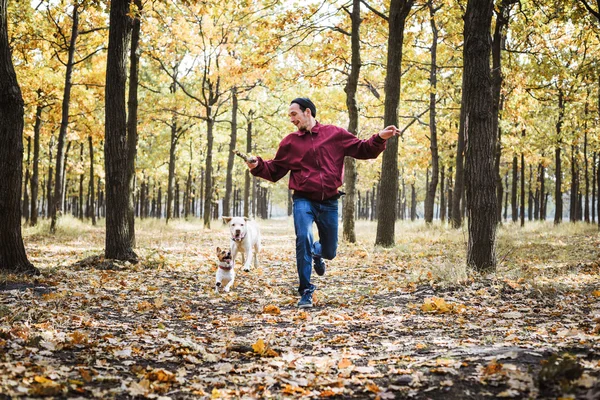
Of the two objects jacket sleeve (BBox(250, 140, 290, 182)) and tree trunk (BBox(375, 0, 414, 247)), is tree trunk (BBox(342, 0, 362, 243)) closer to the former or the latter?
tree trunk (BBox(375, 0, 414, 247))

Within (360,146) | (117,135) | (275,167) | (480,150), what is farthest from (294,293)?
(117,135)

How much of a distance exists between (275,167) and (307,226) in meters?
0.92

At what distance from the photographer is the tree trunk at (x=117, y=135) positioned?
31.0 feet

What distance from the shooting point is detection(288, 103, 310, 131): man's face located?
600 centimetres

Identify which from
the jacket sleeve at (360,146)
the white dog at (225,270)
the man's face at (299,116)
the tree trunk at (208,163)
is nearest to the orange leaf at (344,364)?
the jacket sleeve at (360,146)

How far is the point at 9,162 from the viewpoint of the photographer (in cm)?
735

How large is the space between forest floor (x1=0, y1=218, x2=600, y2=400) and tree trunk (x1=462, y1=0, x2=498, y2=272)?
58 cm

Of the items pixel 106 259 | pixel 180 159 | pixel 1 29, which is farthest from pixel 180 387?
pixel 180 159

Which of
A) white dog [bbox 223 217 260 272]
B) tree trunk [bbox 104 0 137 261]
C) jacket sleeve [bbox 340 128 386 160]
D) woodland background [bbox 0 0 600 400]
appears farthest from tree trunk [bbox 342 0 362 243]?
jacket sleeve [bbox 340 128 386 160]

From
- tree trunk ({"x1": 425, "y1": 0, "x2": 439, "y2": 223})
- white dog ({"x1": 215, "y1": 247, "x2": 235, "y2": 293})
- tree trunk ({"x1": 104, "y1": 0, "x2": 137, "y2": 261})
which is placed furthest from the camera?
tree trunk ({"x1": 425, "y1": 0, "x2": 439, "y2": 223})

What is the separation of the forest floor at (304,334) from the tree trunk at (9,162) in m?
0.59

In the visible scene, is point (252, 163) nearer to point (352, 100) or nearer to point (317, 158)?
point (317, 158)

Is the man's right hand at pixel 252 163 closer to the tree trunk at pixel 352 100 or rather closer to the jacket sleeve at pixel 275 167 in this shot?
the jacket sleeve at pixel 275 167

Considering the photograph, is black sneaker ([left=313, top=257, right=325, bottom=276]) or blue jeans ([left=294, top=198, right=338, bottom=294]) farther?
black sneaker ([left=313, top=257, right=325, bottom=276])
